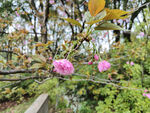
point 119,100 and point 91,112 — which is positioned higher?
point 119,100

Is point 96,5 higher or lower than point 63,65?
higher

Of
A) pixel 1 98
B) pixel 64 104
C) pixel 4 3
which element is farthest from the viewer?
pixel 1 98

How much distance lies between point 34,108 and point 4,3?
313cm

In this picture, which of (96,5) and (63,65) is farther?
(63,65)

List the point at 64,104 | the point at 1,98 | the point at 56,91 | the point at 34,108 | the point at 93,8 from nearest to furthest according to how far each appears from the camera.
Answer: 1. the point at 93,8
2. the point at 34,108
3. the point at 56,91
4. the point at 64,104
5. the point at 1,98

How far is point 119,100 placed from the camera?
4.61ft

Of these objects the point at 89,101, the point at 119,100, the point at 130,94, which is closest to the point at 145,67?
the point at 130,94

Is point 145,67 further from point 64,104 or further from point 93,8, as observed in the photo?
point 93,8

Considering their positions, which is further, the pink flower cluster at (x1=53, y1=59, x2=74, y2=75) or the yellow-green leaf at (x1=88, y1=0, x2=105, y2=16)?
the pink flower cluster at (x1=53, y1=59, x2=74, y2=75)

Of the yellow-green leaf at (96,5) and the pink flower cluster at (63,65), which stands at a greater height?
the yellow-green leaf at (96,5)

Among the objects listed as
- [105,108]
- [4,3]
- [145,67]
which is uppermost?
[4,3]

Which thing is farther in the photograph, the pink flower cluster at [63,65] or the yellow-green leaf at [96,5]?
the pink flower cluster at [63,65]

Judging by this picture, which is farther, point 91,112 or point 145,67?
point 145,67

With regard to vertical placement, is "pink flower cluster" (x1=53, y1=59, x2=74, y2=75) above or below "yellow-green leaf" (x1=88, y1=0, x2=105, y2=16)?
below
